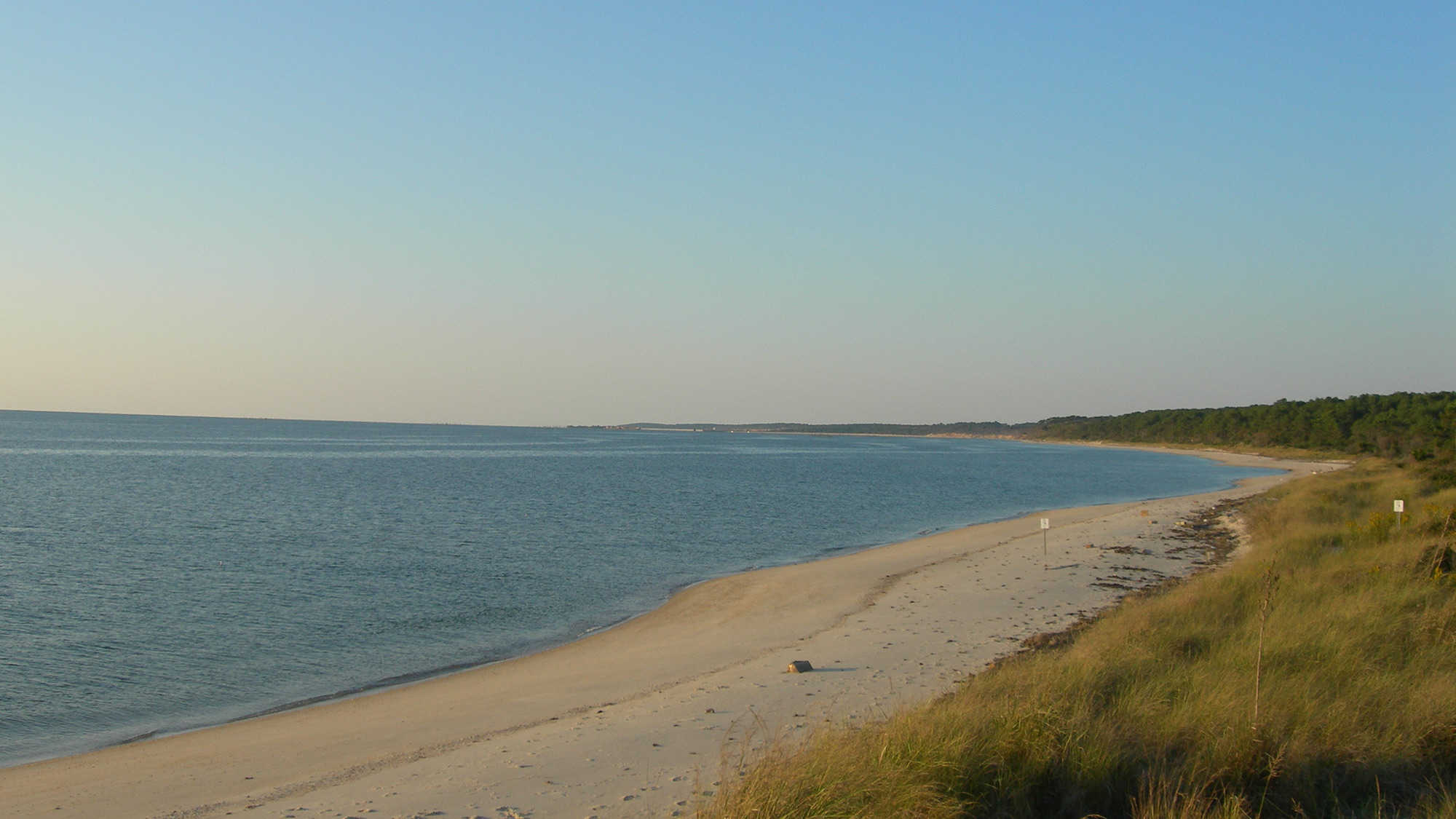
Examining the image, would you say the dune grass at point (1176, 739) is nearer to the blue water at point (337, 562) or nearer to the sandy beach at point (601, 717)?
the sandy beach at point (601, 717)

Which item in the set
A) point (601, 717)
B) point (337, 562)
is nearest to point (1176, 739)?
point (601, 717)

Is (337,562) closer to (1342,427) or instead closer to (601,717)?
(601,717)

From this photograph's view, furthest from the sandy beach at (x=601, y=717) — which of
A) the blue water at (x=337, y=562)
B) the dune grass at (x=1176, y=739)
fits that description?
the blue water at (x=337, y=562)

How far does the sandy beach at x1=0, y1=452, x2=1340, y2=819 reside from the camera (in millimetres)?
9695

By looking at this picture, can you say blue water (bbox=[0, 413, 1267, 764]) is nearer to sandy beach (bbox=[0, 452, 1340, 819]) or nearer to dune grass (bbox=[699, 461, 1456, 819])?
sandy beach (bbox=[0, 452, 1340, 819])

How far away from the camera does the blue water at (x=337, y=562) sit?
53.5 ft

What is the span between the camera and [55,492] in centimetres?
5412

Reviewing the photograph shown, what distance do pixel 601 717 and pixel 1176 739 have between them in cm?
787

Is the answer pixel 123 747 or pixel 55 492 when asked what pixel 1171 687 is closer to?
pixel 123 747

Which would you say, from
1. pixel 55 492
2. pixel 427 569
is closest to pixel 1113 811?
pixel 427 569

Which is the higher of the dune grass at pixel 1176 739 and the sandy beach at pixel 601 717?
the dune grass at pixel 1176 739

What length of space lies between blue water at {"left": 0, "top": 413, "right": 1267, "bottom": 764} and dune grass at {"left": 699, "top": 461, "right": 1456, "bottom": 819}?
12039 mm

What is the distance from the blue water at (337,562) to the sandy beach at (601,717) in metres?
1.85

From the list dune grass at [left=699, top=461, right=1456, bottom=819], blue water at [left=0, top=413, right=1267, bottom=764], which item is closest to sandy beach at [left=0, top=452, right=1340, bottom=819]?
dune grass at [left=699, top=461, right=1456, bottom=819]
